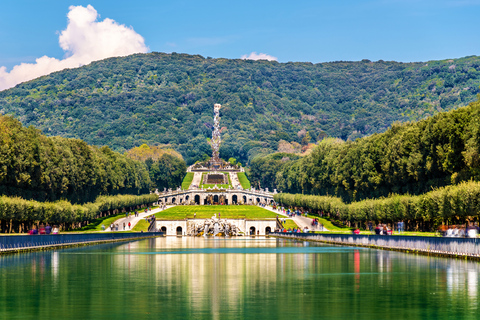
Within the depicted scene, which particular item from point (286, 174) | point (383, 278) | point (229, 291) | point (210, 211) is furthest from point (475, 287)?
point (286, 174)

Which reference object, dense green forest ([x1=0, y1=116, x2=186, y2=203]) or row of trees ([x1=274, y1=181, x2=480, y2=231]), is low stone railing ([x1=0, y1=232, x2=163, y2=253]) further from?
row of trees ([x1=274, y1=181, x2=480, y2=231])

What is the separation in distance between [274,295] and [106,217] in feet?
321

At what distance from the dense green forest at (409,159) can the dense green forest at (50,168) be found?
36.1 meters

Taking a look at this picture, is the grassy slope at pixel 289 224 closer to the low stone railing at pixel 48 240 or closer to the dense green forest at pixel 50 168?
the dense green forest at pixel 50 168

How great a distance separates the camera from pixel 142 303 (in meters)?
23.8

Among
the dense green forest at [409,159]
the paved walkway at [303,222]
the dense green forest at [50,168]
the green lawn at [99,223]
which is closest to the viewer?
the dense green forest at [409,159]

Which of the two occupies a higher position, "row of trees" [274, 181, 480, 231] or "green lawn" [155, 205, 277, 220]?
"row of trees" [274, 181, 480, 231]

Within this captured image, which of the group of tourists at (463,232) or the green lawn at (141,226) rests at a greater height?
the group of tourists at (463,232)

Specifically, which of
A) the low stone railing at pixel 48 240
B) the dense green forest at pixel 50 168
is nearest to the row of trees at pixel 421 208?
the low stone railing at pixel 48 240

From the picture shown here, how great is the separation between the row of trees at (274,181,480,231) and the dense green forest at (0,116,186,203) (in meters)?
36.1

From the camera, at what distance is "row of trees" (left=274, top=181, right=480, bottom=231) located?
2403 inches

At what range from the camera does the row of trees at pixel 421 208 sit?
2403 inches

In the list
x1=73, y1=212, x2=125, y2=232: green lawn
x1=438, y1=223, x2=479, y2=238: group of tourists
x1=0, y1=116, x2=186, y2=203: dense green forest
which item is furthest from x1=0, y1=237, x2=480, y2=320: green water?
x1=73, y1=212, x2=125, y2=232: green lawn

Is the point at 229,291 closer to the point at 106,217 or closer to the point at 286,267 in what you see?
the point at 286,267
